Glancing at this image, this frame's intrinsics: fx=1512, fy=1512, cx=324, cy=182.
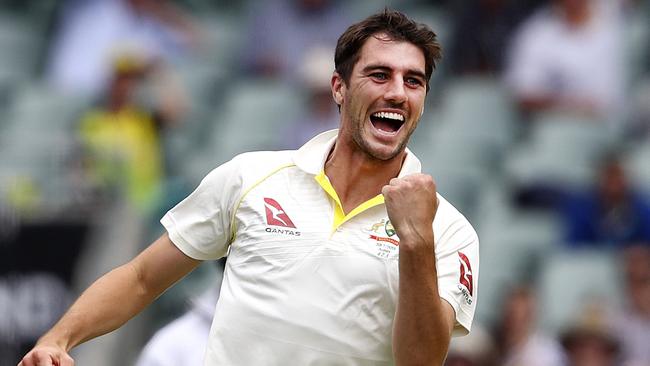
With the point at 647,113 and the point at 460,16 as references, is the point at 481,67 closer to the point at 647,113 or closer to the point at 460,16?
the point at 460,16

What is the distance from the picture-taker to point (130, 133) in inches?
416

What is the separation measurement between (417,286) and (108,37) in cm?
798

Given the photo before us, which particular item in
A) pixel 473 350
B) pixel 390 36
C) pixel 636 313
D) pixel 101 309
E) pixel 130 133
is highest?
pixel 390 36

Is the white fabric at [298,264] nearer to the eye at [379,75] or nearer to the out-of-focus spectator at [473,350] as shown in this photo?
the eye at [379,75]

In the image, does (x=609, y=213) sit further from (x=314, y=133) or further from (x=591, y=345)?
(x=314, y=133)

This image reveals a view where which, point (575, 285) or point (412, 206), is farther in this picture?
point (575, 285)

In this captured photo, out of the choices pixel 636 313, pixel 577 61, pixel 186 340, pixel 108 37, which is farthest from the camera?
pixel 108 37

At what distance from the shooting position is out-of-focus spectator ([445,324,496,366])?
8477mm

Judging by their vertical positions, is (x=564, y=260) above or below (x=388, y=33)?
below

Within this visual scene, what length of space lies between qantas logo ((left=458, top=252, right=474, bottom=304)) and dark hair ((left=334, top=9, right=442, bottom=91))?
0.55m

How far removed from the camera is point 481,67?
34.5ft

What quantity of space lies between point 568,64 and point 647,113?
0.61 metres

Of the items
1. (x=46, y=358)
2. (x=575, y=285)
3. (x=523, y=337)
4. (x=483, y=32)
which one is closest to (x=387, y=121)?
(x=46, y=358)

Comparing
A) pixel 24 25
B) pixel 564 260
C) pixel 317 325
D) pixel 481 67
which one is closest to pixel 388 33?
pixel 317 325
